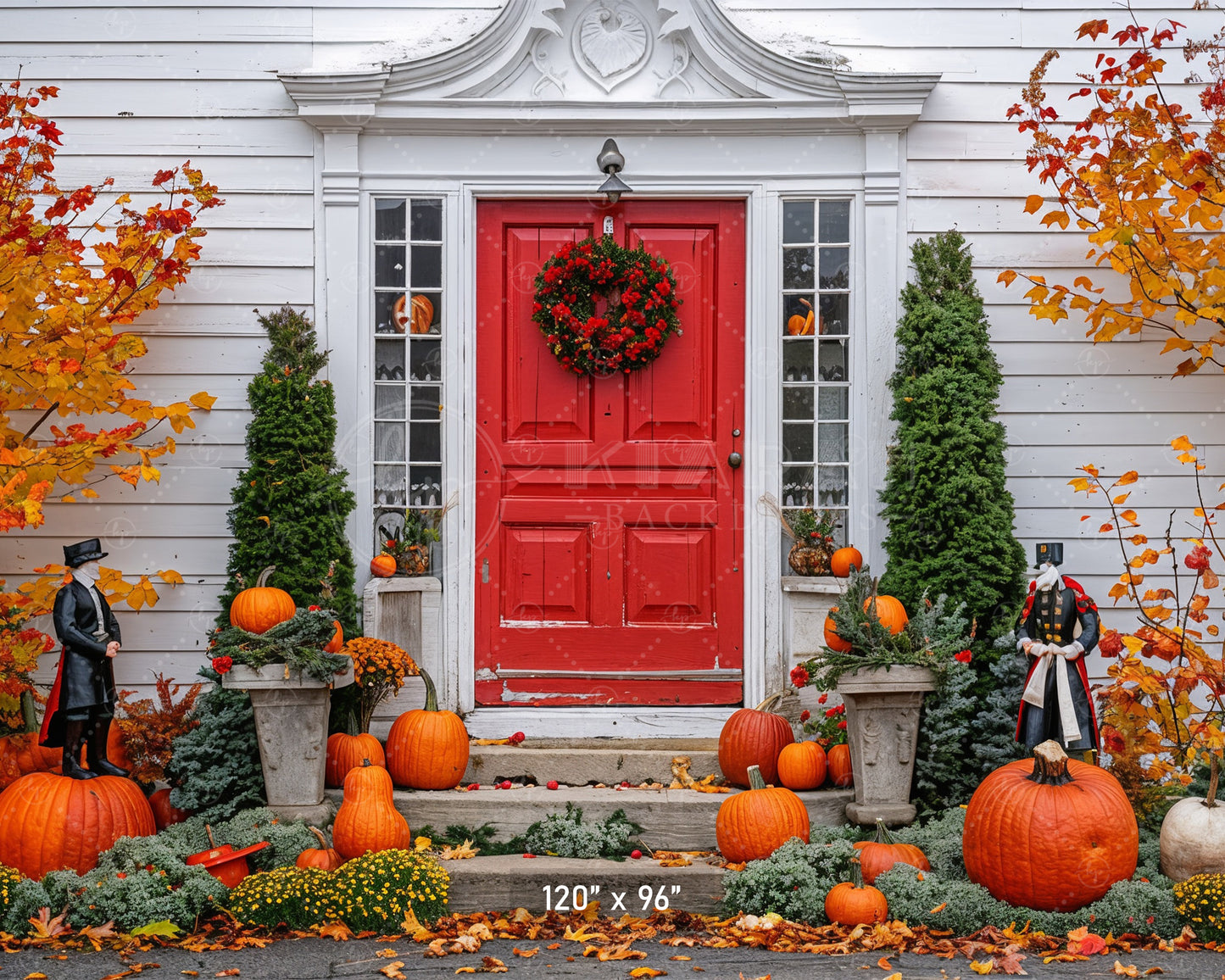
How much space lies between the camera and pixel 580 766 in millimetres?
5387

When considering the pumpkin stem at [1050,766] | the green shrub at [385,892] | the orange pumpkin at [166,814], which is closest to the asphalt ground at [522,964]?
the green shrub at [385,892]

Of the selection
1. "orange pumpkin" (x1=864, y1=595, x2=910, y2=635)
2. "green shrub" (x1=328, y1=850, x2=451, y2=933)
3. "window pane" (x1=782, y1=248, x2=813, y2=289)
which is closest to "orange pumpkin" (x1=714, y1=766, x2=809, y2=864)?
"orange pumpkin" (x1=864, y1=595, x2=910, y2=635)

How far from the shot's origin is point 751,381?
5.81 metres

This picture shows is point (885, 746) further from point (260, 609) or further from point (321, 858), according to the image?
point (260, 609)

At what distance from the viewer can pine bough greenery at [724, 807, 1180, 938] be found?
13.3 ft

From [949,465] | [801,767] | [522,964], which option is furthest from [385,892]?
[949,465]

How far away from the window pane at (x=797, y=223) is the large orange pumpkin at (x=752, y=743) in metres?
2.31

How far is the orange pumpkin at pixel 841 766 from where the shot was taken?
5160 millimetres

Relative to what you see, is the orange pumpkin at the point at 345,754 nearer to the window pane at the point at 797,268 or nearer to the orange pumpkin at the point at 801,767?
the orange pumpkin at the point at 801,767

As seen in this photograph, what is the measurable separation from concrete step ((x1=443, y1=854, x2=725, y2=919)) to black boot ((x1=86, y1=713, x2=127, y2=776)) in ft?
→ 5.05

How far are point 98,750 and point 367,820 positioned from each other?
3.99ft

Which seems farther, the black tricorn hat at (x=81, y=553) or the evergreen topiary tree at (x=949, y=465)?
the evergreen topiary tree at (x=949, y=465)

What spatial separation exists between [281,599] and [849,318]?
10.2ft

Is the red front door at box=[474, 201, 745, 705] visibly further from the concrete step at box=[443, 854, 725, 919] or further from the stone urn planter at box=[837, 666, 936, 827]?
the concrete step at box=[443, 854, 725, 919]
